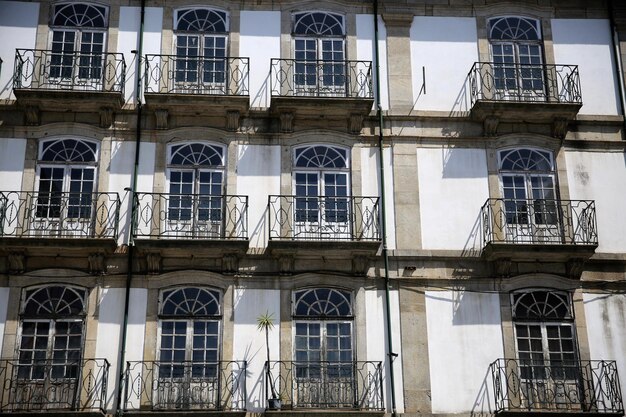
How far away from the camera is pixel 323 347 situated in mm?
20688

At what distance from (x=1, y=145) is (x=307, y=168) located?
7.05m

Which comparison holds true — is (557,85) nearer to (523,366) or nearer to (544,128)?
(544,128)

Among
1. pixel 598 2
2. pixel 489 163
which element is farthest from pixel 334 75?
pixel 598 2

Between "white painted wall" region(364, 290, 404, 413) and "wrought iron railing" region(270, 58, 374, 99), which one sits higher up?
"wrought iron railing" region(270, 58, 374, 99)

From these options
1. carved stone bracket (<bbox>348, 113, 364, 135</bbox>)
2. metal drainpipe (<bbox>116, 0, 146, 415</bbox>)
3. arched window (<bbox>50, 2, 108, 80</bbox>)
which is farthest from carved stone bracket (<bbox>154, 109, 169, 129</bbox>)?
carved stone bracket (<bbox>348, 113, 364, 135</bbox>)

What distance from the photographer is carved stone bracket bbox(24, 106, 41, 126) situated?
21938 mm

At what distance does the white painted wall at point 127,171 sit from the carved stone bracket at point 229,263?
91.4 inches

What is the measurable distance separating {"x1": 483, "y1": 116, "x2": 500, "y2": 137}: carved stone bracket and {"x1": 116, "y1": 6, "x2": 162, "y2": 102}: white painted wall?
25.5ft

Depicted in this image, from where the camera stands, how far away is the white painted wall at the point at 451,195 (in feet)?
71.3

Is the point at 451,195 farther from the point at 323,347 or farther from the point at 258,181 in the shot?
the point at 323,347

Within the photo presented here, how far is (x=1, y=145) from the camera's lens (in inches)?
862

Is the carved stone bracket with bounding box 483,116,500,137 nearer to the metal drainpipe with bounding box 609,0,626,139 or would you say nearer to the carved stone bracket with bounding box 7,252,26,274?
the metal drainpipe with bounding box 609,0,626,139

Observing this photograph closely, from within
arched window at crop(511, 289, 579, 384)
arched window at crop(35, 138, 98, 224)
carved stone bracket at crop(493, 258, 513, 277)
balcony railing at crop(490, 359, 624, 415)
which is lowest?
balcony railing at crop(490, 359, 624, 415)

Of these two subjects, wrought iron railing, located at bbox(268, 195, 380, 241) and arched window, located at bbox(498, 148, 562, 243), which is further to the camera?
arched window, located at bbox(498, 148, 562, 243)
